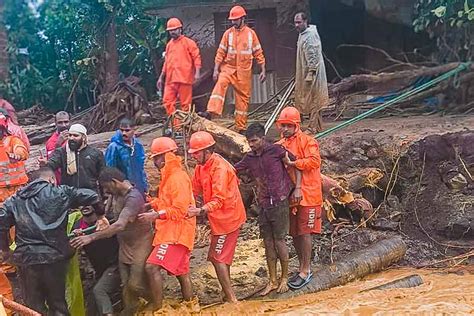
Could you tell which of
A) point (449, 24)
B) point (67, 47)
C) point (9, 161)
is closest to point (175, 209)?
Answer: point (9, 161)

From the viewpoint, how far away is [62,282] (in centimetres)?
589

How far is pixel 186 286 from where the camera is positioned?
629 centimetres

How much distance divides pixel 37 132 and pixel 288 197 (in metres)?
7.12

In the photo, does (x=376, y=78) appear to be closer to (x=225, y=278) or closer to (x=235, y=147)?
(x=235, y=147)

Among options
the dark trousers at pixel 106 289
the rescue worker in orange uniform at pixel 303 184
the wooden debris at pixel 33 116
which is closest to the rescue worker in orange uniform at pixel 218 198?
the rescue worker in orange uniform at pixel 303 184

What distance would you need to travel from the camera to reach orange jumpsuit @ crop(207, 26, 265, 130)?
905cm

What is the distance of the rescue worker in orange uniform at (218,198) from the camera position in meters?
6.07

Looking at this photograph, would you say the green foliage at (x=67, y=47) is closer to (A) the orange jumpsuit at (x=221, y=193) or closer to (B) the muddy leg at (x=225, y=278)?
(A) the orange jumpsuit at (x=221, y=193)

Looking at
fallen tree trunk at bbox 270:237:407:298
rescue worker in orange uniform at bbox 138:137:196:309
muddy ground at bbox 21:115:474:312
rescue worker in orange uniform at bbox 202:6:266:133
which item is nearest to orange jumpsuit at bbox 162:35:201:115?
rescue worker in orange uniform at bbox 202:6:266:133

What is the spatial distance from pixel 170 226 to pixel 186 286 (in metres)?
0.70

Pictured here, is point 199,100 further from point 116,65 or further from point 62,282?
point 62,282

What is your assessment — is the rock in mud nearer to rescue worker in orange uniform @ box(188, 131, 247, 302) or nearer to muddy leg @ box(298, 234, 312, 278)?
muddy leg @ box(298, 234, 312, 278)

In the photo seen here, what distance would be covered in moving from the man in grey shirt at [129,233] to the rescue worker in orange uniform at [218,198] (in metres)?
0.52

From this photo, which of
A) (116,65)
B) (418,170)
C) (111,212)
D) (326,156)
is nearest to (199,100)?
(116,65)
